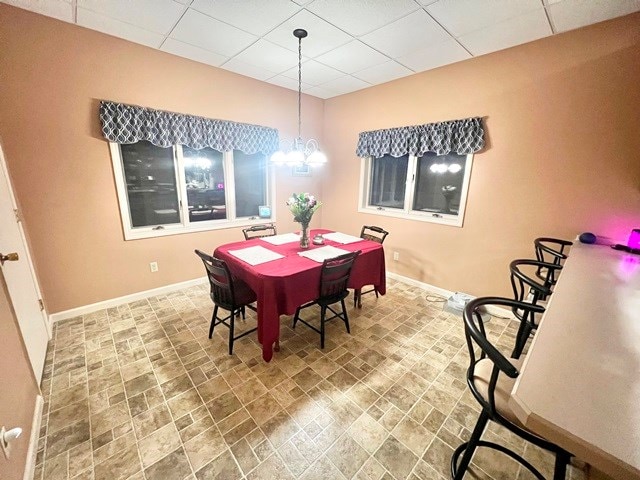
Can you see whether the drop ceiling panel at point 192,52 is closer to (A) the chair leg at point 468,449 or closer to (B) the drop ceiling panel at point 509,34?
(B) the drop ceiling panel at point 509,34

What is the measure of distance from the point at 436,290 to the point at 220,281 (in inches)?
109

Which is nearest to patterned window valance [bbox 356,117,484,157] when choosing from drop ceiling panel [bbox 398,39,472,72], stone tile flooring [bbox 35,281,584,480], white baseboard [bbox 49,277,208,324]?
drop ceiling panel [bbox 398,39,472,72]

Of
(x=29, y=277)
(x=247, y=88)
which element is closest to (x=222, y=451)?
(x=29, y=277)

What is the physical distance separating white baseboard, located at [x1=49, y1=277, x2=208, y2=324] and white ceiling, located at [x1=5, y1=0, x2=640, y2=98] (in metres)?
2.74

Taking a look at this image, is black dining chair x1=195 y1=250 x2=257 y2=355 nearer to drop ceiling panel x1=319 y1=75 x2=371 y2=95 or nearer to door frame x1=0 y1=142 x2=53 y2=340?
door frame x1=0 y1=142 x2=53 y2=340

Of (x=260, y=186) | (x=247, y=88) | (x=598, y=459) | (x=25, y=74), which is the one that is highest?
(x=247, y=88)

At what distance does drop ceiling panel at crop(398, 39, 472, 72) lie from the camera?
258cm

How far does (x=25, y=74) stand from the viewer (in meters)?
2.22

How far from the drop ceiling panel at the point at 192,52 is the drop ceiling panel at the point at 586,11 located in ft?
10.2

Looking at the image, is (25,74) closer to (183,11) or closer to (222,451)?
(183,11)

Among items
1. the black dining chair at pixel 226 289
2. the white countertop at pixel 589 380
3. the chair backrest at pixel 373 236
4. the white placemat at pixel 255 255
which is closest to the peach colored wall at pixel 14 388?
the black dining chair at pixel 226 289

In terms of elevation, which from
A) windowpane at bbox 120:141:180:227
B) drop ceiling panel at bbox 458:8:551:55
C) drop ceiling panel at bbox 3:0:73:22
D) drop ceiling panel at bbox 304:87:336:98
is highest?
drop ceiling panel at bbox 304:87:336:98

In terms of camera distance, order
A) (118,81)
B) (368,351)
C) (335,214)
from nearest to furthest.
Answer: (368,351) < (118,81) < (335,214)

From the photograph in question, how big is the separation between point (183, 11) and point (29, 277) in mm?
2599
